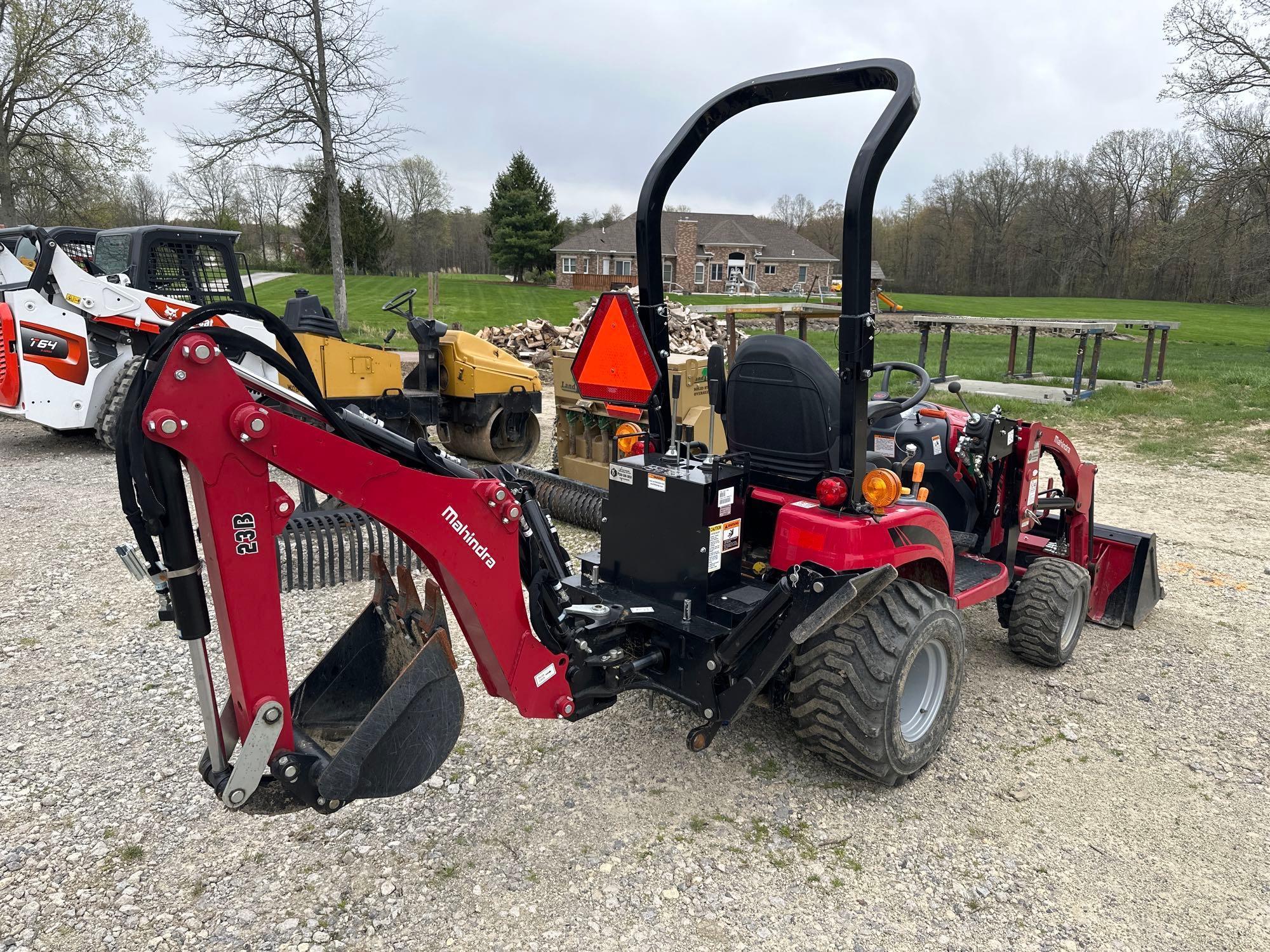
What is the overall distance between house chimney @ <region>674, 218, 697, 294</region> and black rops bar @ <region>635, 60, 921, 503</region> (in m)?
46.7

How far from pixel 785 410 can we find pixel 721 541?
0.59 metres

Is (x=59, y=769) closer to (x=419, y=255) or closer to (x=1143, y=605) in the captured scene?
(x=1143, y=605)

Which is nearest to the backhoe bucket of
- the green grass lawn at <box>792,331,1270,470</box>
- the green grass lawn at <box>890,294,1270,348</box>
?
the green grass lawn at <box>792,331,1270,470</box>

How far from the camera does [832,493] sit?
328 centimetres

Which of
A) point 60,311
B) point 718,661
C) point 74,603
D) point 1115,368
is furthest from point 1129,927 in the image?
point 1115,368

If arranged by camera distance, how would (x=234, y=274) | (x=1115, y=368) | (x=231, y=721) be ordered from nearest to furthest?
1. (x=231, y=721)
2. (x=234, y=274)
3. (x=1115, y=368)

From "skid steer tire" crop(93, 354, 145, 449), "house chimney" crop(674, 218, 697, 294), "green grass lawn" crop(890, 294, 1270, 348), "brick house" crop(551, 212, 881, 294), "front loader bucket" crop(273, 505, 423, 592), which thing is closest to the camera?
"front loader bucket" crop(273, 505, 423, 592)

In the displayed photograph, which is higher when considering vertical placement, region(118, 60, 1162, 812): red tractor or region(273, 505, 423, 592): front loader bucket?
region(118, 60, 1162, 812): red tractor

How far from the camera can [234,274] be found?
923 cm

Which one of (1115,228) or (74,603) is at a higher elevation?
(1115,228)

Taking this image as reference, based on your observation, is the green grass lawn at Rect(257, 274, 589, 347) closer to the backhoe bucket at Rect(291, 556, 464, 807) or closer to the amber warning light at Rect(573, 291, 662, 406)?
the amber warning light at Rect(573, 291, 662, 406)

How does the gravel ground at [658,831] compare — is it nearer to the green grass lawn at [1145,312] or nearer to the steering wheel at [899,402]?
the steering wheel at [899,402]

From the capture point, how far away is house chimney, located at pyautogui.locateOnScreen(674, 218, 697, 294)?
4881cm

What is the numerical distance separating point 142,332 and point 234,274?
1.22 meters
